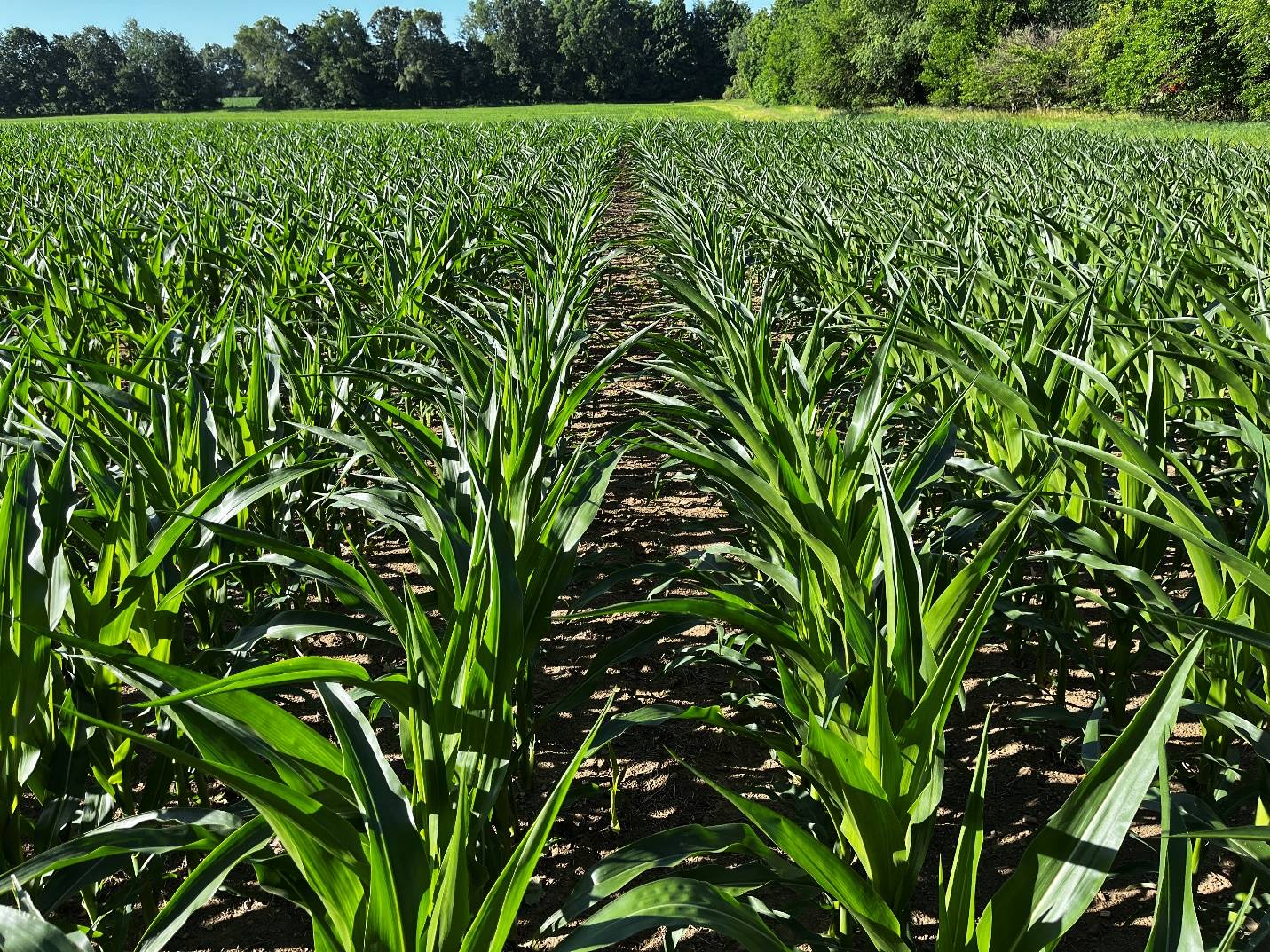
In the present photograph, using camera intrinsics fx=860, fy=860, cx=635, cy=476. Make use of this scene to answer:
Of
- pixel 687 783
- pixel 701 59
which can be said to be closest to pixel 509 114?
pixel 701 59

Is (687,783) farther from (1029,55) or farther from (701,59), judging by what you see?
(701,59)

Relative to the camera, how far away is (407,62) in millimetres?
65812

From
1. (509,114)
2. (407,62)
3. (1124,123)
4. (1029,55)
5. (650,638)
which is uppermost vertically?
(407,62)

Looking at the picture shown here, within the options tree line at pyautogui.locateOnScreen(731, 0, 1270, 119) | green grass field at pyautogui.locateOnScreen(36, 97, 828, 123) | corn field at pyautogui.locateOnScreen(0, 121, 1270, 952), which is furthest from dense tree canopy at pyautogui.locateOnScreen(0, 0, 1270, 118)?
corn field at pyautogui.locateOnScreen(0, 121, 1270, 952)

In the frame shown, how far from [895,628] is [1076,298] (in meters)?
1.45

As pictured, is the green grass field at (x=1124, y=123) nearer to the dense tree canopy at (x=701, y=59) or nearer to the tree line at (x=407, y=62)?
the dense tree canopy at (x=701, y=59)

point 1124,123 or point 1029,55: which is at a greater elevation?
point 1029,55

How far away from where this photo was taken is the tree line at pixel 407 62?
60.9m

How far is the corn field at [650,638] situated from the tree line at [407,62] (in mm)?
68807

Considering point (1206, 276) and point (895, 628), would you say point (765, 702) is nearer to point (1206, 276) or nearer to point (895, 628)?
point (895, 628)

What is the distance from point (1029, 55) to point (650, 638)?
3326 cm

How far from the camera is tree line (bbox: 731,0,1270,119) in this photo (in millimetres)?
23375

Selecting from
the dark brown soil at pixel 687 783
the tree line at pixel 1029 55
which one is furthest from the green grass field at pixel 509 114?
the dark brown soil at pixel 687 783

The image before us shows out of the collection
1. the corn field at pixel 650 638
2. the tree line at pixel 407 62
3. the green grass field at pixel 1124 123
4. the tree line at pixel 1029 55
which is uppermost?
the tree line at pixel 407 62
